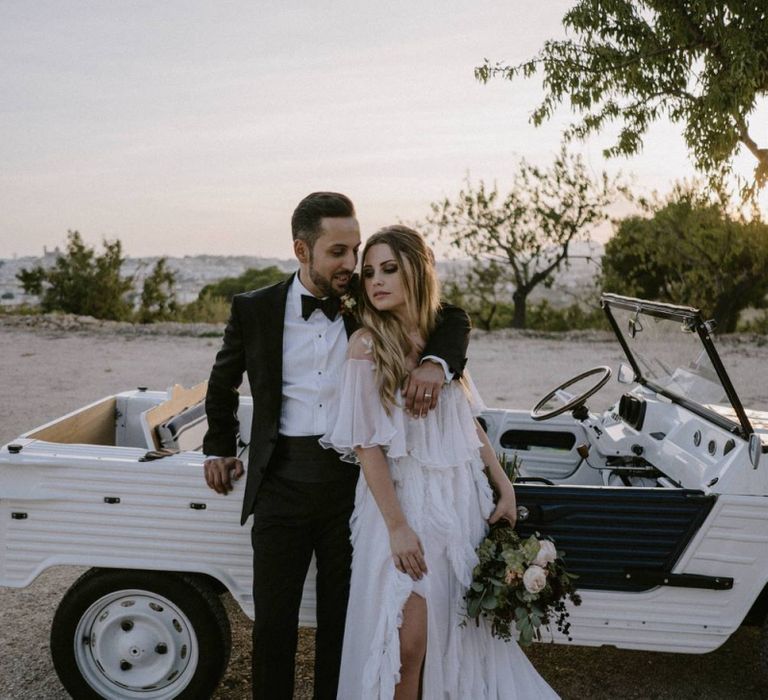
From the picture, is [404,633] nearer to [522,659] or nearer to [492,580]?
[492,580]

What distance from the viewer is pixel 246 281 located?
25094 mm

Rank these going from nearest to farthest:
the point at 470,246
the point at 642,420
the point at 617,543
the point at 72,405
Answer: the point at 617,543 < the point at 642,420 < the point at 72,405 < the point at 470,246

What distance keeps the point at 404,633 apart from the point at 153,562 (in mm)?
1028

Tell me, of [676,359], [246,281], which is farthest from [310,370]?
[246,281]

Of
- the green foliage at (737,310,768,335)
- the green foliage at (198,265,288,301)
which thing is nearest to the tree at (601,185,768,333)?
the green foliage at (737,310,768,335)

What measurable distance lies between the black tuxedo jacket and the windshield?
3.44 feet

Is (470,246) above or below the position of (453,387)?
above

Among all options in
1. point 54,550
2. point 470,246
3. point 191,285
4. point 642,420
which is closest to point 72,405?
point 54,550

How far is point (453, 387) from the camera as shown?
8.98 ft

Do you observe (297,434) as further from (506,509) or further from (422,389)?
(506,509)

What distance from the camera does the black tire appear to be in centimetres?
306

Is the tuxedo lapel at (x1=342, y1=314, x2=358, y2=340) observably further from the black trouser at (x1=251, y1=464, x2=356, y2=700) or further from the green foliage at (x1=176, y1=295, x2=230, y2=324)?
the green foliage at (x1=176, y1=295, x2=230, y2=324)

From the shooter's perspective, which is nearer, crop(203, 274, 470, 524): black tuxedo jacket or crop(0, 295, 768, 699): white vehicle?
crop(203, 274, 470, 524): black tuxedo jacket

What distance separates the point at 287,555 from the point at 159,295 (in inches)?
623
